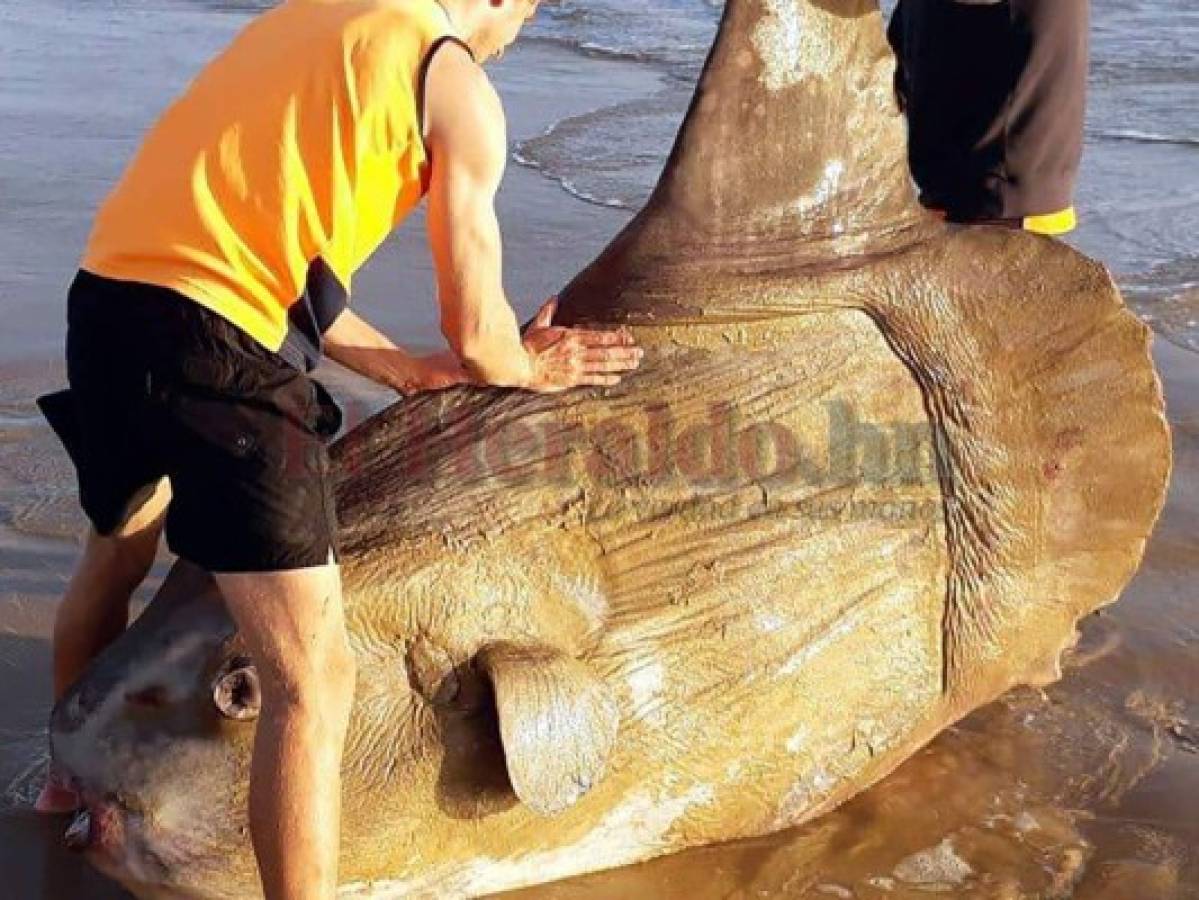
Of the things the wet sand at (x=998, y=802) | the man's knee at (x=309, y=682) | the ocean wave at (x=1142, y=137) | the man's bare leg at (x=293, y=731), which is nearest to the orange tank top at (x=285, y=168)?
the man's bare leg at (x=293, y=731)

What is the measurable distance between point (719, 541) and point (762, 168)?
91cm

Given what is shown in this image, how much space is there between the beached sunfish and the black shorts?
0.31 metres

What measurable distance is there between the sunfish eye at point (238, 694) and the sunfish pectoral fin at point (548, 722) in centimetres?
47

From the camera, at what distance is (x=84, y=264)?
3447 mm

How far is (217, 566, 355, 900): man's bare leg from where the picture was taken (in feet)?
10.8

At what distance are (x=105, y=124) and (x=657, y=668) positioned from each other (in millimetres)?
8616

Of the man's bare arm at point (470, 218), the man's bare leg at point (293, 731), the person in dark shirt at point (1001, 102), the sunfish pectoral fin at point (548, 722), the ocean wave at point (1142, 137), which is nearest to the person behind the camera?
the man's bare arm at point (470, 218)

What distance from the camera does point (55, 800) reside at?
3.95 metres

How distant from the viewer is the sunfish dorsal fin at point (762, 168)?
3.97 meters

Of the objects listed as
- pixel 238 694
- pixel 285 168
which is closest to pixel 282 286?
pixel 285 168

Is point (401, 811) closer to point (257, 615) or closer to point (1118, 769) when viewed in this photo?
point (257, 615)

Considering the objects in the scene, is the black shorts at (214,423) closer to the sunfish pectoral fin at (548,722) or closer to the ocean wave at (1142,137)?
the sunfish pectoral fin at (548,722)

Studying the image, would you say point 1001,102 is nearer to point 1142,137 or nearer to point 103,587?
point 103,587

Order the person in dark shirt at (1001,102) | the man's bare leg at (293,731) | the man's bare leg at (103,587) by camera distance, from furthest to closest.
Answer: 1. the person in dark shirt at (1001,102)
2. the man's bare leg at (103,587)
3. the man's bare leg at (293,731)
